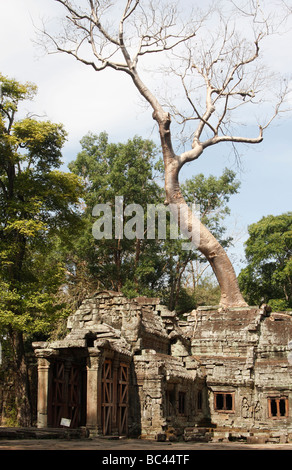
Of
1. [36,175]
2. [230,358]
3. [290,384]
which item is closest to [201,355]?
[230,358]

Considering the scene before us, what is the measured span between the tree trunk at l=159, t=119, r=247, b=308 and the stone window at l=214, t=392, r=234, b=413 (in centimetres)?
605

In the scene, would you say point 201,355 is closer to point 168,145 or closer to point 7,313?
point 7,313

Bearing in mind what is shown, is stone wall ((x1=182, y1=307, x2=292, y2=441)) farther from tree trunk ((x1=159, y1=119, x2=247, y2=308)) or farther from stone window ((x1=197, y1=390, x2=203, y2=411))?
tree trunk ((x1=159, y1=119, x2=247, y2=308))

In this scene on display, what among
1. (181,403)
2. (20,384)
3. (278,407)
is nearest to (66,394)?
(181,403)

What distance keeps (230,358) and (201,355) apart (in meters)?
1.23

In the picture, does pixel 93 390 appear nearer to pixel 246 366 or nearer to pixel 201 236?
pixel 246 366

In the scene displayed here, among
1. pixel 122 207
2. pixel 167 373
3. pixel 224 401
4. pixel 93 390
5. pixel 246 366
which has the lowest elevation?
pixel 224 401

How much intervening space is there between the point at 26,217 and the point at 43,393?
8022mm

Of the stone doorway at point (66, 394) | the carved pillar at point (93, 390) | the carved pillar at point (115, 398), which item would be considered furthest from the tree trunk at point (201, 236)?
the carved pillar at point (93, 390)

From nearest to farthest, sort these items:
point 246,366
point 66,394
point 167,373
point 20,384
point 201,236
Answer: point 66,394 < point 167,373 < point 246,366 < point 20,384 < point 201,236

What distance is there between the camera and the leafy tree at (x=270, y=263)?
31266 mm

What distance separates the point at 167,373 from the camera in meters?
17.1

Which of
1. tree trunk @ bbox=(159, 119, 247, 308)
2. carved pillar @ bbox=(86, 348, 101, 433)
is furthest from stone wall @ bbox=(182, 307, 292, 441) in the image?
carved pillar @ bbox=(86, 348, 101, 433)

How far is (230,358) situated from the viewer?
67.5 feet
